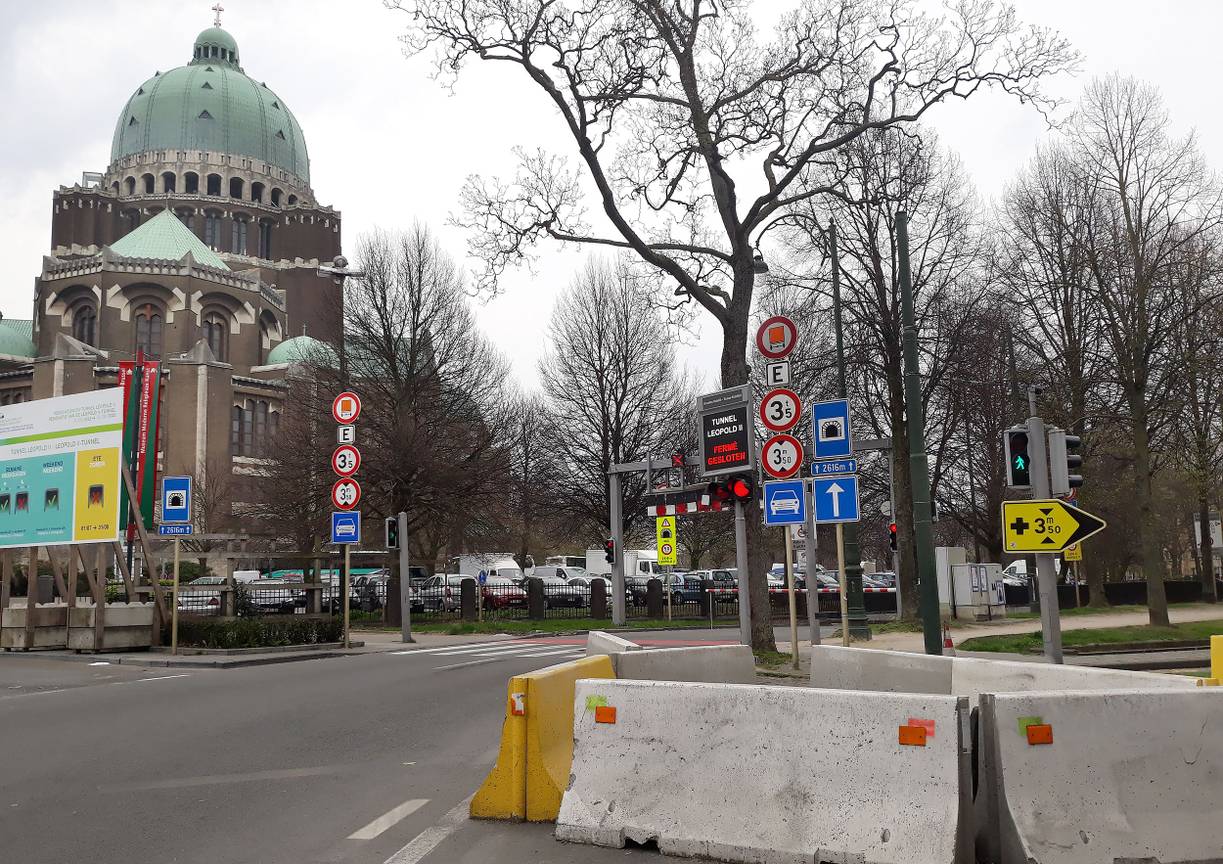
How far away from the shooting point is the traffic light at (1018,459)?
478 inches

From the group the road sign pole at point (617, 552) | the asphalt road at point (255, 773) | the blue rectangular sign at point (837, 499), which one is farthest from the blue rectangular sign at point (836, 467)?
the road sign pole at point (617, 552)

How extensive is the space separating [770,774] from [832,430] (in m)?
10.2

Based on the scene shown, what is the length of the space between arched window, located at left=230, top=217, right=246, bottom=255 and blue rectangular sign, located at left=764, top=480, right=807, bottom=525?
8711 cm

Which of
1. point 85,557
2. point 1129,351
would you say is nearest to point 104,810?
point 85,557

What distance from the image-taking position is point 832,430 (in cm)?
1512

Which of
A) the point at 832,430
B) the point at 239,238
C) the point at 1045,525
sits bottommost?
the point at 1045,525

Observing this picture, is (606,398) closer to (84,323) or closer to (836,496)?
(836,496)

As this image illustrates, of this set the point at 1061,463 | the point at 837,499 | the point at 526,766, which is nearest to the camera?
the point at 526,766

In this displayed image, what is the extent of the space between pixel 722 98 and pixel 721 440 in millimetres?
6773

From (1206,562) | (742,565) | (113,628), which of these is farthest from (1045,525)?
(1206,562)

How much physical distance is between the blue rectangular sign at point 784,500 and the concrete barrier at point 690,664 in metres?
4.43

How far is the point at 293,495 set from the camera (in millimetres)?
37781

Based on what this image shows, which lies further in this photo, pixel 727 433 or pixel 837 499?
pixel 837 499

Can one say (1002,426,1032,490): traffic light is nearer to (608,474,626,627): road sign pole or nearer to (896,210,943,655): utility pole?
(896,210,943,655): utility pole
